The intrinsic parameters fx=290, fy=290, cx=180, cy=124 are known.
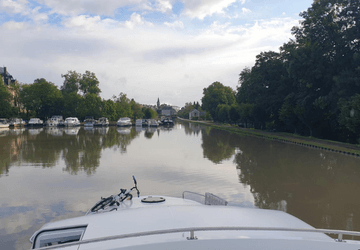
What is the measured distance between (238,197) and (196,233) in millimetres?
8090

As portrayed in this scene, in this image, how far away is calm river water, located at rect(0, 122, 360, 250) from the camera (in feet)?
29.6

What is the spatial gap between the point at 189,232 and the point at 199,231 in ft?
0.39

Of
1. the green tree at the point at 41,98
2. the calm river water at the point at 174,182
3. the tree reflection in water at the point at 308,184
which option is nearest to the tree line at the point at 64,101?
the green tree at the point at 41,98

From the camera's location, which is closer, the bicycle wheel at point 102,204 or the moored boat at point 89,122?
the bicycle wheel at point 102,204

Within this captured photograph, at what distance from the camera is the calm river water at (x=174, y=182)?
904 centimetres

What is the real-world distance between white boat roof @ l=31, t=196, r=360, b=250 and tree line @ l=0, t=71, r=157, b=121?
69.4 metres

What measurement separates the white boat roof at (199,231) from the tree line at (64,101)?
69.4 m

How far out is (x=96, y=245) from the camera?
3.14m

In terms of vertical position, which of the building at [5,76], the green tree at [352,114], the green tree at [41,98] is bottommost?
the green tree at [352,114]

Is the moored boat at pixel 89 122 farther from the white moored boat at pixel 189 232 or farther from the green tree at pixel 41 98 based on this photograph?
the white moored boat at pixel 189 232

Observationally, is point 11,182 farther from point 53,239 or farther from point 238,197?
point 53,239

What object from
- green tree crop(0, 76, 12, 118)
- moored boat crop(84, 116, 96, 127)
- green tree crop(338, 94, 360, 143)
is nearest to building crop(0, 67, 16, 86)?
green tree crop(0, 76, 12, 118)

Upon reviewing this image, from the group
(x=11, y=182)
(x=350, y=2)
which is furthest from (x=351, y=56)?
(x=11, y=182)

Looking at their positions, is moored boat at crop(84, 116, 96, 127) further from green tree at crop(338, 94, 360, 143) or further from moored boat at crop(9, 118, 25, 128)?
green tree at crop(338, 94, 360, 143)
